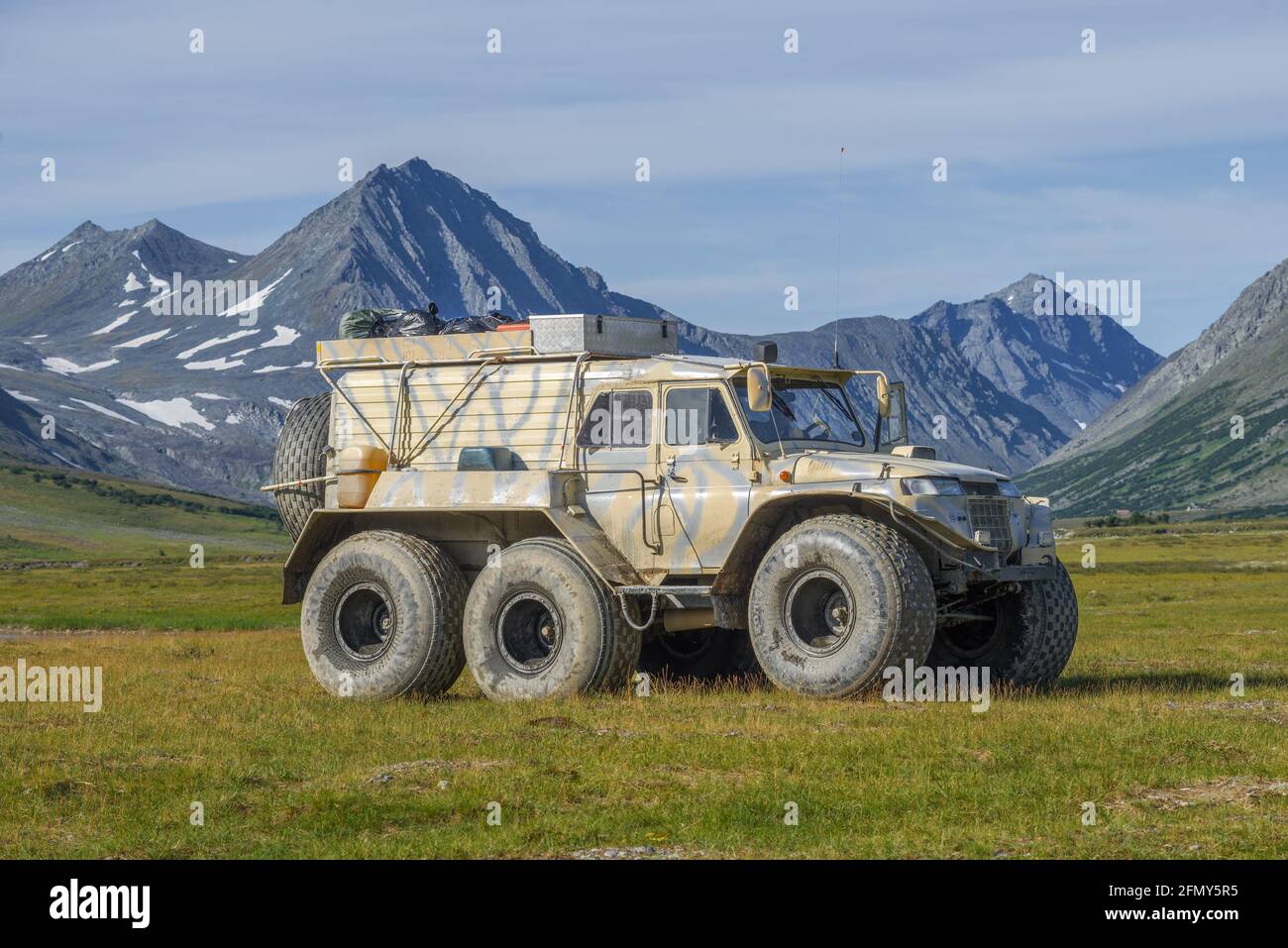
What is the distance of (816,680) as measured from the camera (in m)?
18.9

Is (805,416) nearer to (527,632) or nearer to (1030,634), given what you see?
(1030,634)

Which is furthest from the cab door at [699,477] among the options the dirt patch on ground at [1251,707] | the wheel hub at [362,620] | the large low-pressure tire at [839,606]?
the dirt patch on ground at [1251,707]

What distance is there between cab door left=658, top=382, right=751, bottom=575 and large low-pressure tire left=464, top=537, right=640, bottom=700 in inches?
44.1

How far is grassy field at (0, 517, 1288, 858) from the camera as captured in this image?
12.1m

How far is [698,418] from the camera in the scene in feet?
66.8

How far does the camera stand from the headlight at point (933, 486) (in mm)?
18875

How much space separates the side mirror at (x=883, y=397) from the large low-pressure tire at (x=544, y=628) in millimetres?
4364

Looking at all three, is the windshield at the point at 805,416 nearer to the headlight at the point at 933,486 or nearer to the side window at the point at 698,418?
the side window at the point at 698,418

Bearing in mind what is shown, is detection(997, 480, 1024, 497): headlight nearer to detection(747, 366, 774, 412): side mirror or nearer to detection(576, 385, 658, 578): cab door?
detection(747, 366, 774, 412): side mirror

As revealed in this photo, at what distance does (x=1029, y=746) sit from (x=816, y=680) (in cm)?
368

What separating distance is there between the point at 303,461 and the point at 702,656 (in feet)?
21.0

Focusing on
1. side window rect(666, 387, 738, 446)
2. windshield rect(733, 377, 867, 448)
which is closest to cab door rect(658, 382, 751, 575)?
side window rect(666, 387, 738, 446)
